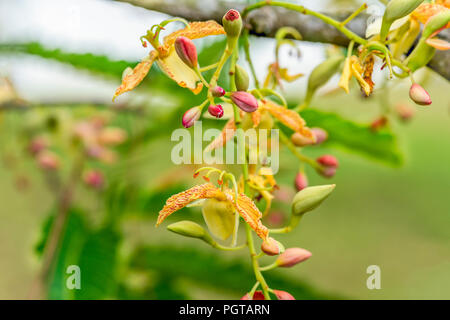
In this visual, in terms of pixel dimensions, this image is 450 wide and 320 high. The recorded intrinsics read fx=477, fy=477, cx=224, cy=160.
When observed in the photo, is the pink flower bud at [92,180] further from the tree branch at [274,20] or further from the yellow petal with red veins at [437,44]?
the yellow petal with red veins at [437,44]

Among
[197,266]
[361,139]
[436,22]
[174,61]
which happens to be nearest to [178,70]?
[174,61]

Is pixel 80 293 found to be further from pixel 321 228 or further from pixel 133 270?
pixel 321 228

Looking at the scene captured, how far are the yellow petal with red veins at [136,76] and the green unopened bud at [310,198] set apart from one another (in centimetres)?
16

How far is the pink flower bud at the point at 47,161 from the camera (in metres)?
0.98

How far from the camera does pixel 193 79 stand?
0.40m

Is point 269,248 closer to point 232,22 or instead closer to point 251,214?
point 251,214

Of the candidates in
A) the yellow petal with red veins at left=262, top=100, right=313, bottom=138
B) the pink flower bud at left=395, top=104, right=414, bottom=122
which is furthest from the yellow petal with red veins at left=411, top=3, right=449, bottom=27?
the pink flower bud at left=395, top=104, right=414, bottom=122

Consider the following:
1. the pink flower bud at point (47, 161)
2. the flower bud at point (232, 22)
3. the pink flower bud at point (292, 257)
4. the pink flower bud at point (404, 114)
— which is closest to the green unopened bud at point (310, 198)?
the pink flower bud at point (292, 257)

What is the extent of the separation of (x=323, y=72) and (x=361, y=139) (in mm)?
232

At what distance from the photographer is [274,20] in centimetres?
53

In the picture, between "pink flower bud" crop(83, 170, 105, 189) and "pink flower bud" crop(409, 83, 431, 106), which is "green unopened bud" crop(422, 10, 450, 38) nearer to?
"pink flower bud" crop(409, 83, 431, 106)
